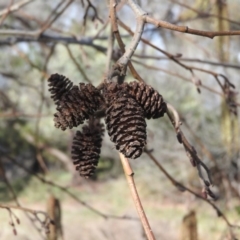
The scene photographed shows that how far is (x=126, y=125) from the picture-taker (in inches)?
24.1

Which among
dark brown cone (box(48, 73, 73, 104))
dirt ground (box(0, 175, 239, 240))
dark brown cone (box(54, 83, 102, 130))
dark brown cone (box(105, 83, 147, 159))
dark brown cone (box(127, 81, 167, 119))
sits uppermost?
dirt ground (box(0, 175, 239, 240))

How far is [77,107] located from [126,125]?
0.24 ft

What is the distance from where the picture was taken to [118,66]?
646 mm

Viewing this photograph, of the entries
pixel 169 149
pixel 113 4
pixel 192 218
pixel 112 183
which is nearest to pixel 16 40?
pixel 192 218

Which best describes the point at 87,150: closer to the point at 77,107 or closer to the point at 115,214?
the point at 77,107

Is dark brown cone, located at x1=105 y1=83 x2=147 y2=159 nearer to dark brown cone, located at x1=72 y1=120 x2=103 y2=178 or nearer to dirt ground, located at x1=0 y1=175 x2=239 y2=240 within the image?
dark brown cone, located at x1=72 y1=120 x2=103 y2=178

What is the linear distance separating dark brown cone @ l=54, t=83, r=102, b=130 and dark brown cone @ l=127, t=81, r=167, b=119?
47 millimetres

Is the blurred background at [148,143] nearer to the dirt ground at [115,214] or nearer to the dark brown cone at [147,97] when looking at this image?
the dirt ground at [115,214]

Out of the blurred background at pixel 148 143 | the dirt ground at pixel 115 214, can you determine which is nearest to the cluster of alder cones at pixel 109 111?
the blurred background at pixel 148 143

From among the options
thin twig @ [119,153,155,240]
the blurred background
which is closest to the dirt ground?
the blurred background

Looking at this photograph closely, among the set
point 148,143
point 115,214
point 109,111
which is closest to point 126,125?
point 109,111

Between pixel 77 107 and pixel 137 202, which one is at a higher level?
pixel 77 107

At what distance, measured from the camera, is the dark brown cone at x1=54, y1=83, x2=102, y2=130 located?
0.65 meters

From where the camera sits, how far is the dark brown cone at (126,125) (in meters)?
0.61
